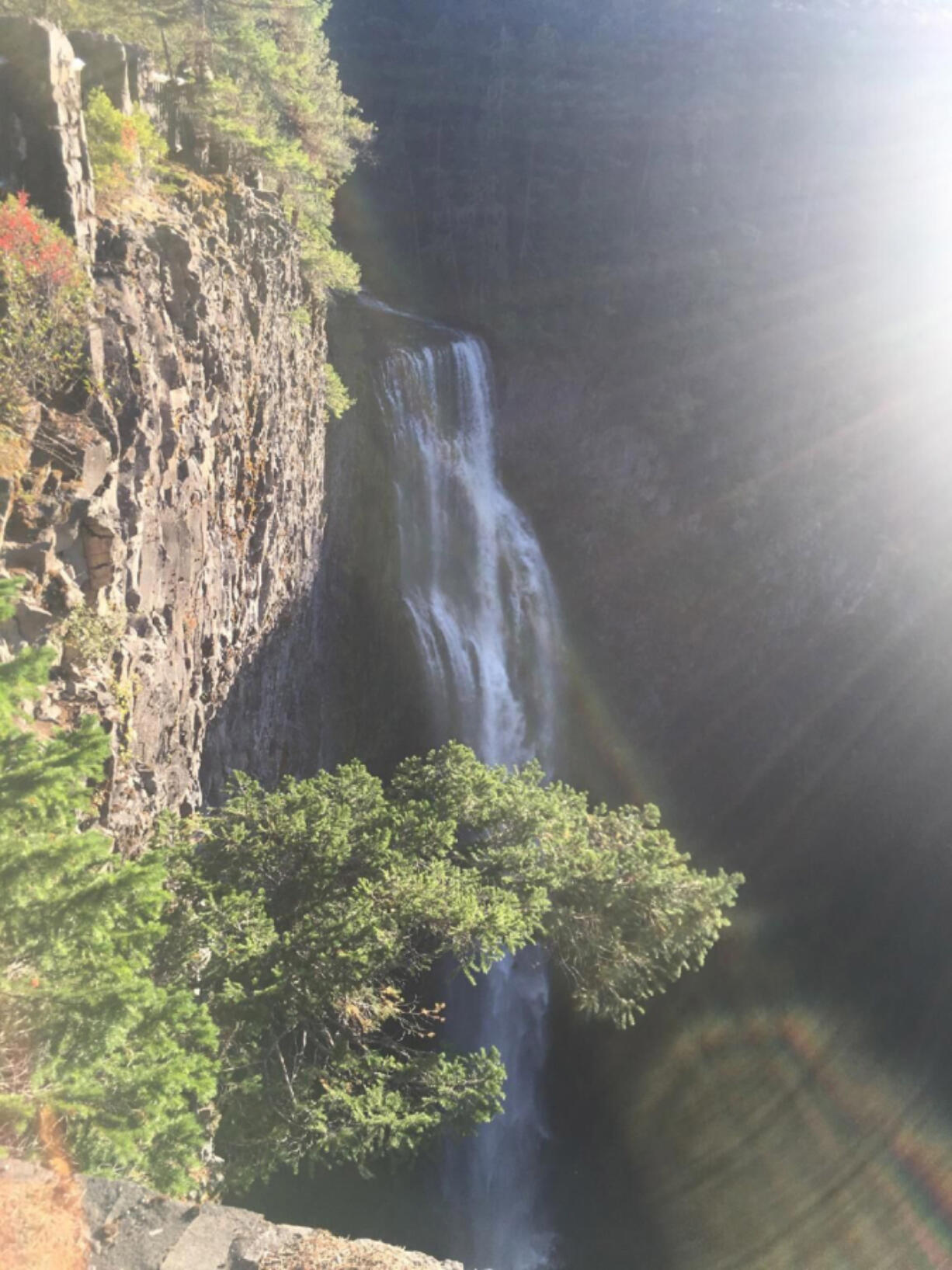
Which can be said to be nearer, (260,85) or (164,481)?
(164,481)

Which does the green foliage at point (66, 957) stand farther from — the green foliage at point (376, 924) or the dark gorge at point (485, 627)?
the green foliage at point (376, 924)

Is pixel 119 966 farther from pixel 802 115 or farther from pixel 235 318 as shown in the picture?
pixel 802 115

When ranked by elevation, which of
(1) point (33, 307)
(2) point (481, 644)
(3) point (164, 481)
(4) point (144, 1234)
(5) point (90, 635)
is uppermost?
(2) point (481, 644)

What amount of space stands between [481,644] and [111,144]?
47.3 ft

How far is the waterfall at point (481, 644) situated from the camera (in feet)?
59.3

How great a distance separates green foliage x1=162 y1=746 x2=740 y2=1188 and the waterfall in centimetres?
1014

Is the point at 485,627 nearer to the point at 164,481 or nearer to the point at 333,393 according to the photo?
the point at 333,393

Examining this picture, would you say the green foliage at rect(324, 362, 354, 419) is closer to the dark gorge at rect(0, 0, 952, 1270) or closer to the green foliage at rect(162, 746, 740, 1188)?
the dark gorge at rect(0, 0, 952, 1270)

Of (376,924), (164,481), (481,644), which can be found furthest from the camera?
(481,644)

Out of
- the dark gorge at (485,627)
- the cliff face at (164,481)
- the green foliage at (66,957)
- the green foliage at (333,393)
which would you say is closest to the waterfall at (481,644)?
the dark gorge at (485,627)

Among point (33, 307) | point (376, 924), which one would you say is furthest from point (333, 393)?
point (376, 924)

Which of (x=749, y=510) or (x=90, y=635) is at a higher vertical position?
(x=749, y=510)

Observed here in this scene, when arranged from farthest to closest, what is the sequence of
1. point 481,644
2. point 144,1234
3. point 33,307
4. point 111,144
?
point 481,644
point 111,144
point 33,307
point 144,1234

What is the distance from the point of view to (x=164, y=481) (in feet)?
26.5
